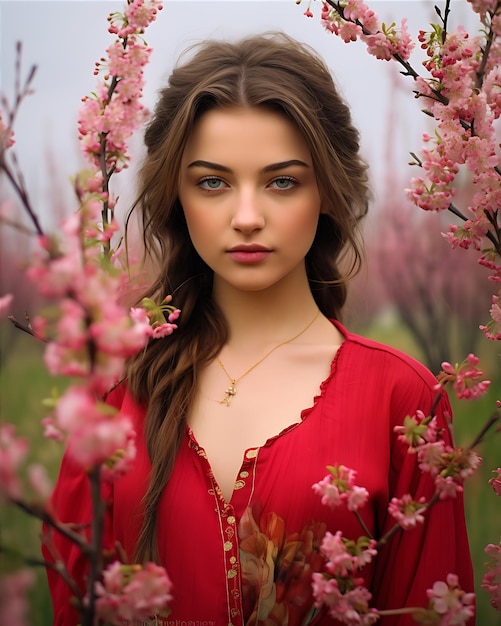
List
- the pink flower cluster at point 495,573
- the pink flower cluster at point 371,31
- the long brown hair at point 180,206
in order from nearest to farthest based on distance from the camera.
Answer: the pink flower cluster at point 495,573
the pink flower cluster at point 371,31
the long brown hair at point 180,206

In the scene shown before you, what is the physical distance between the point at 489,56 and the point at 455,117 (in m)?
0.09

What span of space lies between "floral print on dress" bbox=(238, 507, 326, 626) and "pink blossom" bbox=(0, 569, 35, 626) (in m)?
0.55

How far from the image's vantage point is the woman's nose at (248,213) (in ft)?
3.56

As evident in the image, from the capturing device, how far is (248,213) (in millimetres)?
1085

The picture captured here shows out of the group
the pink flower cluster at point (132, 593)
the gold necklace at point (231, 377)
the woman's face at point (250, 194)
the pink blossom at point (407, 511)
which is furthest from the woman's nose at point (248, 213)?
the pink flower cluster at point (132, 593)

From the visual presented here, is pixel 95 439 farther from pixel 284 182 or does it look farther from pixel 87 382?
pixel 284 182

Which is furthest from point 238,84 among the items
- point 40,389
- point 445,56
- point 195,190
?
point 40,389

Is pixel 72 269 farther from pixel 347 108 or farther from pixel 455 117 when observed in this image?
pixel 347 108

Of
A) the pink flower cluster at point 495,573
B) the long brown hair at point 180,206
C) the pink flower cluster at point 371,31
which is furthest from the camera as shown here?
the long brown hair at point 180,206

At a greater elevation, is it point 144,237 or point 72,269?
point 144,237

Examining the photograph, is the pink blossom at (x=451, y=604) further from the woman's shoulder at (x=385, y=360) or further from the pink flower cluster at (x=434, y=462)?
the woman's shoulder at (x=385, y=360)

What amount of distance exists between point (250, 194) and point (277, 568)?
1.74 ft

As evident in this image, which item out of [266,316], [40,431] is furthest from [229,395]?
[40,431]

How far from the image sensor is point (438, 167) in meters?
1.00
